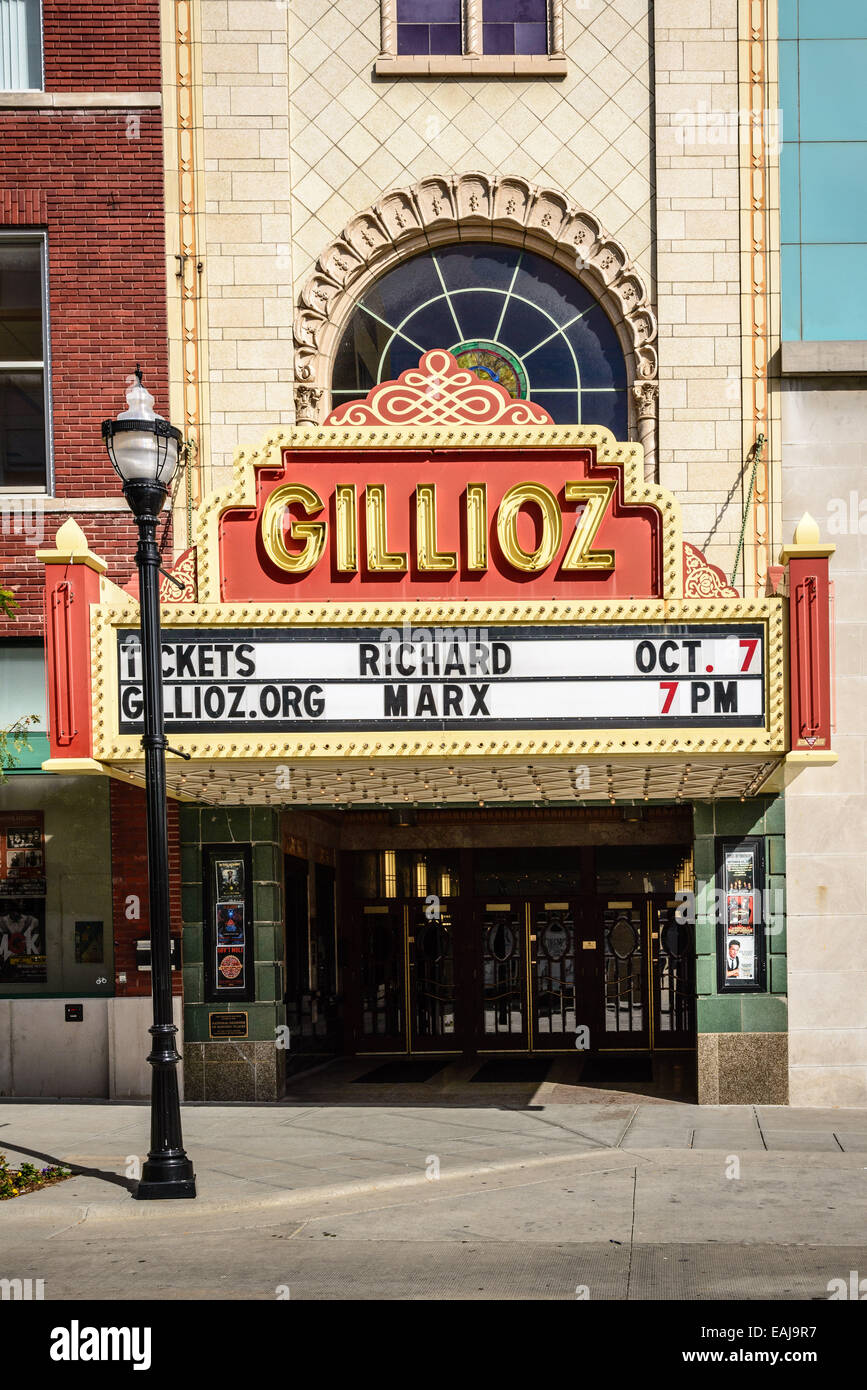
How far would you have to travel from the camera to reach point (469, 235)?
60.5 feet

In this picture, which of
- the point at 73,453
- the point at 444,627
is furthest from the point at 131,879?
the point at 444,627

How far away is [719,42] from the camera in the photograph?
18.1 metres

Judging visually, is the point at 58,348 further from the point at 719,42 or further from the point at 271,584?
the point at 719,42

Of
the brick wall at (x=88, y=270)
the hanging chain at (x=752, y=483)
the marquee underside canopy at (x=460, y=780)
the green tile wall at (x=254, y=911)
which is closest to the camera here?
the marquee underside canopy at (x=460, y=780)

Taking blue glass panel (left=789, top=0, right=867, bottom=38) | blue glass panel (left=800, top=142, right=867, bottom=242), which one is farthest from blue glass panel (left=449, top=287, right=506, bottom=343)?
blue glass panel (left=789, top=0, right=867, bottom=38)

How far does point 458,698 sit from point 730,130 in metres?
8.70

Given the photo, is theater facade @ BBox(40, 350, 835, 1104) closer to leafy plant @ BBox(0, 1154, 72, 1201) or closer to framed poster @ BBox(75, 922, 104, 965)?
framed poster @ BBox(75, 922, 104, 965)

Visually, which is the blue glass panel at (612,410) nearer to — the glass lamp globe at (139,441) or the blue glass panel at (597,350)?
the blue glass panel at (597,350)

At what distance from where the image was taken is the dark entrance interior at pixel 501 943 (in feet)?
69.7

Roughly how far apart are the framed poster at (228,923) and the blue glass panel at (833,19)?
1238 centimetres

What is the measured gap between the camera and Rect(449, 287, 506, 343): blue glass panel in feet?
60.9

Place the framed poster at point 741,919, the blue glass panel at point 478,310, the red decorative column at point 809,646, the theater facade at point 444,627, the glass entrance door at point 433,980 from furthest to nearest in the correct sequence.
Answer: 1. the glass entrance door at point 433,980
2. the blue glass panel at point 478,310
3. the framed poster at point 741,919
4. the theater facade at point 444,627
5. the red decorative column at point 809,646

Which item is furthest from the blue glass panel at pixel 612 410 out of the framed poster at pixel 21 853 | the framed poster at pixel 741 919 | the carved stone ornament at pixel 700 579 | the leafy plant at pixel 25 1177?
the leafy plant at pixel 25 1177
